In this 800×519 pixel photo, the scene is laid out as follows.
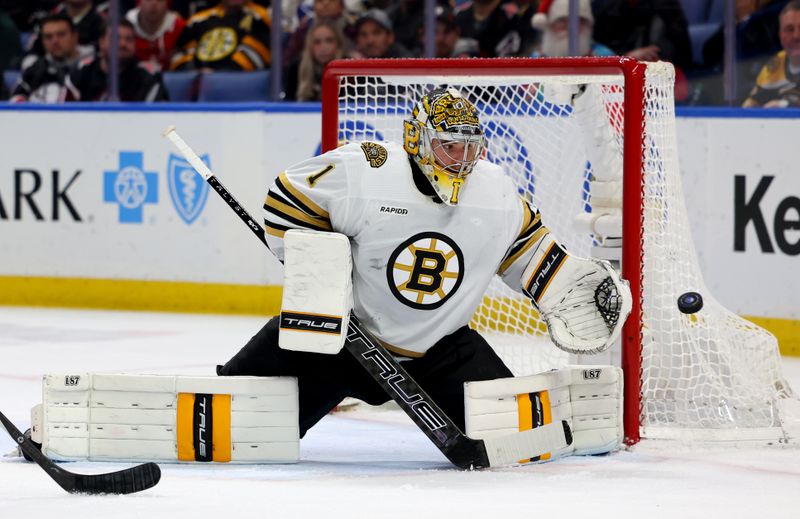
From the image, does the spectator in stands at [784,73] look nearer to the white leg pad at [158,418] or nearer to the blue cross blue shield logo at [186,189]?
the blue cross blue shield logo at [186,189]

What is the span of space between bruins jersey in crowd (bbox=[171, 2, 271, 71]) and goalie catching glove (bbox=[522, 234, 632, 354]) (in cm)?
330

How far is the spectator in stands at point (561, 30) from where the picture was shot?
19.1 ft

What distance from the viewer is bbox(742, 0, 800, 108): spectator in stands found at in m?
5.37

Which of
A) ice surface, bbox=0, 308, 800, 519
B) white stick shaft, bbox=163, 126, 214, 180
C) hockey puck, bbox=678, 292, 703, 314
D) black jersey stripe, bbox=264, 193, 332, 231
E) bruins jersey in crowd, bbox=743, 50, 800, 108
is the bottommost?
ice surface, bbox=0, 308, 800, 519

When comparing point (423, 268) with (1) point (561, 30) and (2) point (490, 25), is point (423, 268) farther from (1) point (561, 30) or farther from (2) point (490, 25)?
(2) point (490, 25)

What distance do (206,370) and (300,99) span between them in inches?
72.3

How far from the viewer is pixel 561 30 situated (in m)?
5.86

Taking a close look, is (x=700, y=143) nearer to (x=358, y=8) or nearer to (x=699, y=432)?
(x=358, y=8)

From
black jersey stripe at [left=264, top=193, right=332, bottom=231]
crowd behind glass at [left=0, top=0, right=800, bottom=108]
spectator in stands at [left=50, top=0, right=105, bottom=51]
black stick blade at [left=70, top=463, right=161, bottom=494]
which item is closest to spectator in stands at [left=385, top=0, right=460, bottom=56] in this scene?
crowd behind glass at [left=0, top=0, right=800, bottom=108]

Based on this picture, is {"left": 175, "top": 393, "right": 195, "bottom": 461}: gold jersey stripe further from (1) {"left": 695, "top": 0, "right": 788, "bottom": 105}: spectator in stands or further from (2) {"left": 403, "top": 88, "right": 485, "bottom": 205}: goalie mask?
(1) {"left": 695, "top": 0, "right": 788, "bottom": 105}: spectator in stands

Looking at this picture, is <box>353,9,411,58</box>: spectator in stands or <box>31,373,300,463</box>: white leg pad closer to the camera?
<box>31,373,300,463</box>: white leg pad

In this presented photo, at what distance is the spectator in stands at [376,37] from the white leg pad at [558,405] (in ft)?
9.66

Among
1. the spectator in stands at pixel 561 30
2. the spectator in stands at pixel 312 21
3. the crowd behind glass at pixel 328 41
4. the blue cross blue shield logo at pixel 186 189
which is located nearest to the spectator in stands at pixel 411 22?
the crowd behind glass at pixel 328 41

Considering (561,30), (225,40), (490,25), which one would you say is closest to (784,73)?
(561,30)
